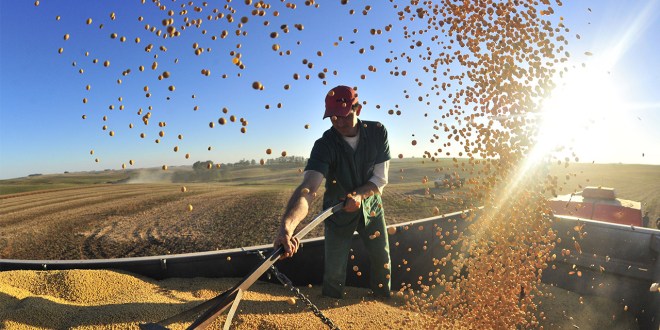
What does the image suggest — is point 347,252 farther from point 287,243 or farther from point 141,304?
point 141,304

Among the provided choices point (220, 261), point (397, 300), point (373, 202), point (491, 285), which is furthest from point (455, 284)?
point (220, 261)

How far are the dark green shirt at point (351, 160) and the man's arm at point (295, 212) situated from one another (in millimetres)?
272

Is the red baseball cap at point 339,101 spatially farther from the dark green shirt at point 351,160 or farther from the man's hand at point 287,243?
the man's hand at point 287,243

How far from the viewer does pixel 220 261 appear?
3809mm

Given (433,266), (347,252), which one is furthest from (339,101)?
(433,266)

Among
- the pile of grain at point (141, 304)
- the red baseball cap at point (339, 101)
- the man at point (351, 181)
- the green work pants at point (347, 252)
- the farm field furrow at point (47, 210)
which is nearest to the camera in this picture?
the pile of grain at point (141, 304)

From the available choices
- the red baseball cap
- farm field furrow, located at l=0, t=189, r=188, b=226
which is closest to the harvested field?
the red baseball cap

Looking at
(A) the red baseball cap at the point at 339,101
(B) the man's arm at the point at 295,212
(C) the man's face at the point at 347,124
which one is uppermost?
(A) the red baseball cap at the point at 339,101

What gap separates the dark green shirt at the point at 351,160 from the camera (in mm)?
3620

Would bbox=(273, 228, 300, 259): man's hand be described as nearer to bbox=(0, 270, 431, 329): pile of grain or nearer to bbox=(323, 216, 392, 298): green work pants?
bbox=(0, 270, 431, 329): pile of grain

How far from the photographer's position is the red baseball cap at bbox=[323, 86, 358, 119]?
339cm

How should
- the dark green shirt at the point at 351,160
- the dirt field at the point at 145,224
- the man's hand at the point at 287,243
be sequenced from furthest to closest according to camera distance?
the dirt field at the point at 145,224
the dark green shirt at the point at 351,160
the man's hand at the point at 287,243

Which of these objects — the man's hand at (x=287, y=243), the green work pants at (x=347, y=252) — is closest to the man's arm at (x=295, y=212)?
the man's hand at (x=287, y=243)

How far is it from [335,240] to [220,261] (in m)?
1.12
